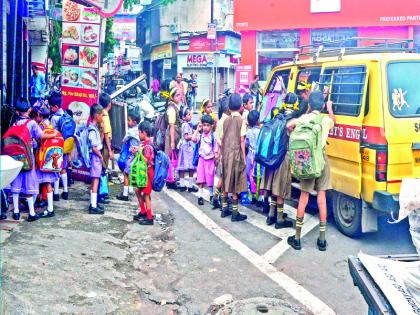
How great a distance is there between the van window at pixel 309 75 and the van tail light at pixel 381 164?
189cm

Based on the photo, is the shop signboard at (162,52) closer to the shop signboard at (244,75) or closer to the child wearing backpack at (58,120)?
the shop signboard at (244,75)

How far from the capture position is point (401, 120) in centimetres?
594

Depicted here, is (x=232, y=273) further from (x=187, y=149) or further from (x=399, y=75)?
(x=187, y=149)

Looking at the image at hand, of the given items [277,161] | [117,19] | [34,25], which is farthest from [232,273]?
[117,19]

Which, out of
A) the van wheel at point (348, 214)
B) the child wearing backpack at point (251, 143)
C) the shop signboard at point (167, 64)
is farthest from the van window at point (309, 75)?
the shop signboard at point (167, 64)

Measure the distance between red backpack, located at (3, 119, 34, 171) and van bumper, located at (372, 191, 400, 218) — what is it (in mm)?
4056

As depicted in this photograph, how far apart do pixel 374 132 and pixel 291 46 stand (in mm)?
17248

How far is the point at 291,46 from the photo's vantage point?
22.6m

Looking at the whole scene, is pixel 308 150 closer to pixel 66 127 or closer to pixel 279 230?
pixel 279 230

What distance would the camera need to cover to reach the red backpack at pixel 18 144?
20.7ft

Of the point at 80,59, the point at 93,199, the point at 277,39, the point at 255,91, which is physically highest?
the point at 277,39

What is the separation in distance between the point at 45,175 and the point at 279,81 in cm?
403

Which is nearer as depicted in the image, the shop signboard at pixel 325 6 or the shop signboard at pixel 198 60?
the shop signboard at pixel 325 6

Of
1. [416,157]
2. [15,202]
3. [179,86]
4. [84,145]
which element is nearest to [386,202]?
[416,157]
